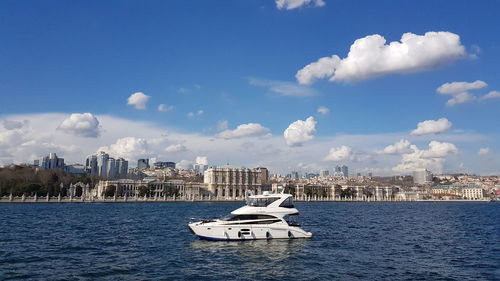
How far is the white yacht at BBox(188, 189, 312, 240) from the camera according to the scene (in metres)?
27.1

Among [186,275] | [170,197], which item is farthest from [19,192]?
[186,275]

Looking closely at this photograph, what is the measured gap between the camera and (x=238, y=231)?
27.3 metres

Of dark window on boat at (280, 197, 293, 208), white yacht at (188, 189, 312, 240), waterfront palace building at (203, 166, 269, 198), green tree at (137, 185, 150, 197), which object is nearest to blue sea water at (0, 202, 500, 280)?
white yacht at (188, 189, 312, 240)

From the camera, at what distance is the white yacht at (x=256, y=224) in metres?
27.1

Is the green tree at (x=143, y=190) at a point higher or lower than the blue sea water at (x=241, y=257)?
higher

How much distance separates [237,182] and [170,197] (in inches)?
1660

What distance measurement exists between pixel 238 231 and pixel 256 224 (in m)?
1.29

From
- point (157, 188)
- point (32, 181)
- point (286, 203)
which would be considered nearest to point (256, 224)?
point (286, 203)

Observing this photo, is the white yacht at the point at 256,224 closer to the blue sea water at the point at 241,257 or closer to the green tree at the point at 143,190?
the blue sea water at the point at 241,257

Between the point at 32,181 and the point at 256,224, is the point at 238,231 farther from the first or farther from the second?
the point at 32,181

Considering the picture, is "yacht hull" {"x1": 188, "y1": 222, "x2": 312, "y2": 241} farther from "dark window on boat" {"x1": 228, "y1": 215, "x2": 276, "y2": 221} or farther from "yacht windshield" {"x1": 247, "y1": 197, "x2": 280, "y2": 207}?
"yacht windshield" {"x1": 247, "y1": 197, "x2": 280, "y2": 207}

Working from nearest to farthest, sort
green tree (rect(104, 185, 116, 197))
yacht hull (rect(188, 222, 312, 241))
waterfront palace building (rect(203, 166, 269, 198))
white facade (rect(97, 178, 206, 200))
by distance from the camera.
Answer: yacht hull (rect(188, 222, 312, 241))
green tree (rect(104, 185, 116, 197))
white facade (rect(97, 178, 206, 200))
waterfront palace building (rect(203, 166, 269, 198))

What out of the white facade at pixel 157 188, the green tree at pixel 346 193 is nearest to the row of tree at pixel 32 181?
the white facade at pixel 157 188

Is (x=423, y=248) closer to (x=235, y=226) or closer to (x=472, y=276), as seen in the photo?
(x=472, y=276)
